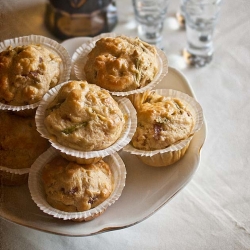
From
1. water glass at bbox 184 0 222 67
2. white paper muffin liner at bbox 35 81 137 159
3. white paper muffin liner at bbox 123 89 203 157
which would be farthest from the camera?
water glass at bbox 184 0 222 67

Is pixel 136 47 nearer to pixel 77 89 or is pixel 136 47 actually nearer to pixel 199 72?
pixel 77 89

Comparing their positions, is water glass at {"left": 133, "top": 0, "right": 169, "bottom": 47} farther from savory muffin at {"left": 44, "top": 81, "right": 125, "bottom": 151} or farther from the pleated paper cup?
savory muffin at {"left": 44, "top": 81, "right": 125, "bottom": 151}

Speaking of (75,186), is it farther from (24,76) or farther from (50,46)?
(50,46)

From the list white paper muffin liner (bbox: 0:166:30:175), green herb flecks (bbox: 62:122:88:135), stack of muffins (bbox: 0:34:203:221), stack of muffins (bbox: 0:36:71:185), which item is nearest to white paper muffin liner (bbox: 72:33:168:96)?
stack of muffins (bbox: 0:34:203:221)

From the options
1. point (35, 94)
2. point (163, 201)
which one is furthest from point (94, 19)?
point (163, 201)

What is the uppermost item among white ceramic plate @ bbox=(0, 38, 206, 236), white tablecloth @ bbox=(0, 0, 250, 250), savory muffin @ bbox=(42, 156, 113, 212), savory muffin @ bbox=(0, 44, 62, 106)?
savory muffin @ bbox=(0, 44, 62, 106)

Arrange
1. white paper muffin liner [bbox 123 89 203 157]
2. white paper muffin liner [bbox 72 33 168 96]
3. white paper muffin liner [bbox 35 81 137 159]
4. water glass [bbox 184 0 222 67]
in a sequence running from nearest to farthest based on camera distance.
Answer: white paper muffin liner [bbox 35 81 137 159] < white paper muffin liner [bbox 123 89 203 157] < white paper muffin liner [bbox 72 33 168 96] < water glass [bbox 184 0 222 67]

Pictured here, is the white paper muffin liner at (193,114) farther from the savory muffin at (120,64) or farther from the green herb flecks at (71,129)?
the green herb flecks at (71,129)

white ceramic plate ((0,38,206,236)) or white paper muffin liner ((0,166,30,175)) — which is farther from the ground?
white paper muffin liner ((0,166,30,175))
